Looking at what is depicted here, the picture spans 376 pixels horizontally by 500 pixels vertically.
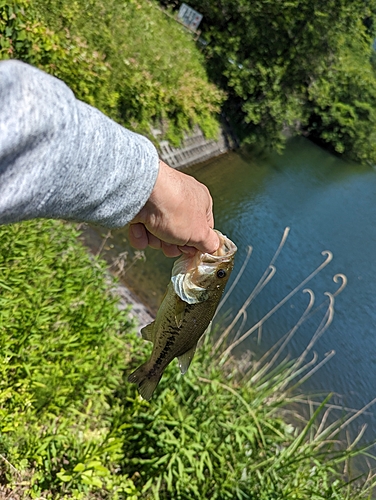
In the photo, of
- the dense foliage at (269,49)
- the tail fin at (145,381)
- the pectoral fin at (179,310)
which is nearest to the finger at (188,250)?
the pectoral fin at (179,310)

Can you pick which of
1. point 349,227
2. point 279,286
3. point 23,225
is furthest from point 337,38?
point 23,225

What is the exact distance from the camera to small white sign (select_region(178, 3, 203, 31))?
712 inches

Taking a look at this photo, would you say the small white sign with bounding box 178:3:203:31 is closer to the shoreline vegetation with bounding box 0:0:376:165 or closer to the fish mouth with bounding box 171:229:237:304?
the shoreline vegetation with bounding box 0:0:376:165

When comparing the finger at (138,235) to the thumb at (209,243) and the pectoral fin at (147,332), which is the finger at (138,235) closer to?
the thumb at (209,243)

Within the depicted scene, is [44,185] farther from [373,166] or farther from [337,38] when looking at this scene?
[373,166]

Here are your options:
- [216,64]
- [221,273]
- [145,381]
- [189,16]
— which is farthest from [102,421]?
[189,16]

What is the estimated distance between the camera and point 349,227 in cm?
1590

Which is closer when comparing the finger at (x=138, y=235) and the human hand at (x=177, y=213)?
the human hand at (x=177, y=213)

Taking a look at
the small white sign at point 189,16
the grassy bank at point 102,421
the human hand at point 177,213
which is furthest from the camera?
the small white sign at point 189,16

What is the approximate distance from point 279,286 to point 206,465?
6805mm

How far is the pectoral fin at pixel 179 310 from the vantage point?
92.8 inches

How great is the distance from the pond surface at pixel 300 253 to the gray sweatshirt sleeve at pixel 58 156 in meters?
5.75

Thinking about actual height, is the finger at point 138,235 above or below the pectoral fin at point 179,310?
above

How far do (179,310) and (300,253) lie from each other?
408 inches
